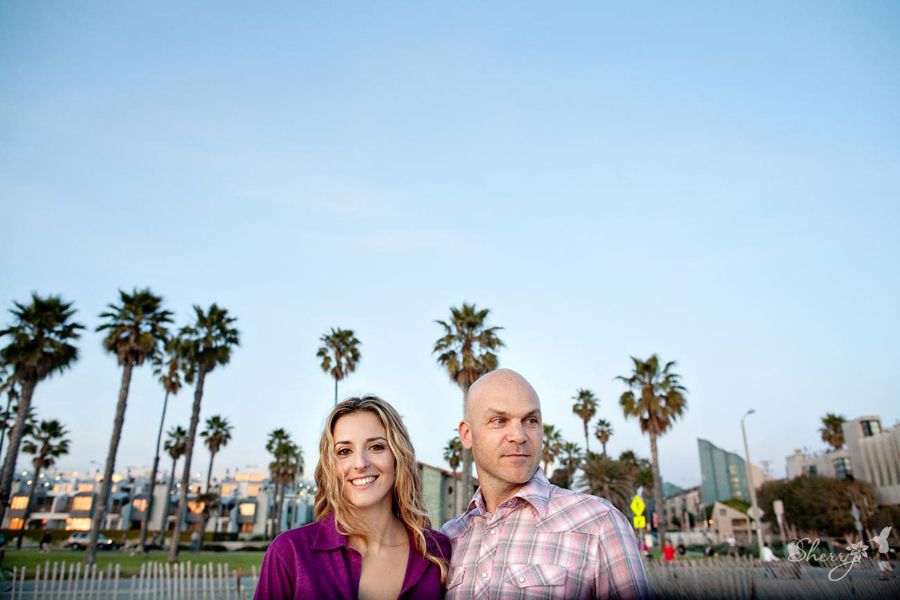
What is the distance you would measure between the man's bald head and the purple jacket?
0.96 meters

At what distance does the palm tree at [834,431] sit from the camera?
64062 millimetres

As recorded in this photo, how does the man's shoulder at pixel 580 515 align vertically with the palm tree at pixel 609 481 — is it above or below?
below

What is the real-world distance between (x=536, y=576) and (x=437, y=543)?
770 mm

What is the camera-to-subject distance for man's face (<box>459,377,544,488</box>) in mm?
3449

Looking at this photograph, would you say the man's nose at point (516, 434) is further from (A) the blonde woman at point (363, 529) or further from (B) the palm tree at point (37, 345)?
(B) the palm tree at point (37, 345)

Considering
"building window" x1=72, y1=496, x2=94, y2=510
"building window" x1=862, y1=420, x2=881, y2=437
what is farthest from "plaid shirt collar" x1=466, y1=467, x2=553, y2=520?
"building window" x1=72, y1=496, x2=94, y2=510

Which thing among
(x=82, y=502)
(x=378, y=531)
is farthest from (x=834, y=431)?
(x=82, y=502)

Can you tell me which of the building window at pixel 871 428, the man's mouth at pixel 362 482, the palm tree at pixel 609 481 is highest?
the building window at pixel 871 428

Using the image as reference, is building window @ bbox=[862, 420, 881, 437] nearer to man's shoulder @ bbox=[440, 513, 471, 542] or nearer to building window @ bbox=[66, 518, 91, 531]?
man's shoulder @ bbox=[440, 513, 471, 542]

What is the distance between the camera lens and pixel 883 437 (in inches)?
1999

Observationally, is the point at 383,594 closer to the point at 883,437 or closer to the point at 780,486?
the point at 883,437

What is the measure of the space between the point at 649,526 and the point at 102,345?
7314 cm

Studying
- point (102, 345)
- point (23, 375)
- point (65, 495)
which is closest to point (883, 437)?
point (102, 345)

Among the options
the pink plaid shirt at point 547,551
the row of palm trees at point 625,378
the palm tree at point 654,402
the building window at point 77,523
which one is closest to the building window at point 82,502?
the building window at point 77,523
